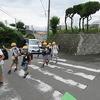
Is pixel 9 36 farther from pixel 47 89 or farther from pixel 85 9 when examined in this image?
pixel 47 89

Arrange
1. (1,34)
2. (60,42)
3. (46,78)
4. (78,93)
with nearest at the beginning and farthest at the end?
(78,93) → (46,78) → (60,42) → (1,34)

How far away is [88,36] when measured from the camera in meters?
25.1

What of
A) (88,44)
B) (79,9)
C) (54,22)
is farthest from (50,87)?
(54,22)

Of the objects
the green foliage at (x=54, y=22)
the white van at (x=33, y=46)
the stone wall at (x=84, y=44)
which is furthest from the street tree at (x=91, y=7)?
the green foliage at (x=54, y=22)

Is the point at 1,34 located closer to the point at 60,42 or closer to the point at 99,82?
the point at 60,42

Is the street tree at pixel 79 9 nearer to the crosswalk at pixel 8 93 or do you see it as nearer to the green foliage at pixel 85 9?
the green foliage at pixel 85 9

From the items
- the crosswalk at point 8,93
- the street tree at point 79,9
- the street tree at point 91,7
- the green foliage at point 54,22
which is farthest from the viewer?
the green foliage at point 54,22

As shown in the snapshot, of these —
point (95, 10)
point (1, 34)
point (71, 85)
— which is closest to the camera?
point (71, 85)

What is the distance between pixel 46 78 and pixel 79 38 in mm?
13933

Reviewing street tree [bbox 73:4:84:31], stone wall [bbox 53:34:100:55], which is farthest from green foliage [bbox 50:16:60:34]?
stone wall [bbox 53:34:100:55]

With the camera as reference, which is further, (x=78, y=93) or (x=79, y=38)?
Answer: (x=79, y=38)

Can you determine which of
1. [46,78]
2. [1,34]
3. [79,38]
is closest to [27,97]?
[46,78]

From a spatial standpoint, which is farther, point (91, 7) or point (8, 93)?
point (91, 7)

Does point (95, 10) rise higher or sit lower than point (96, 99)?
higher
